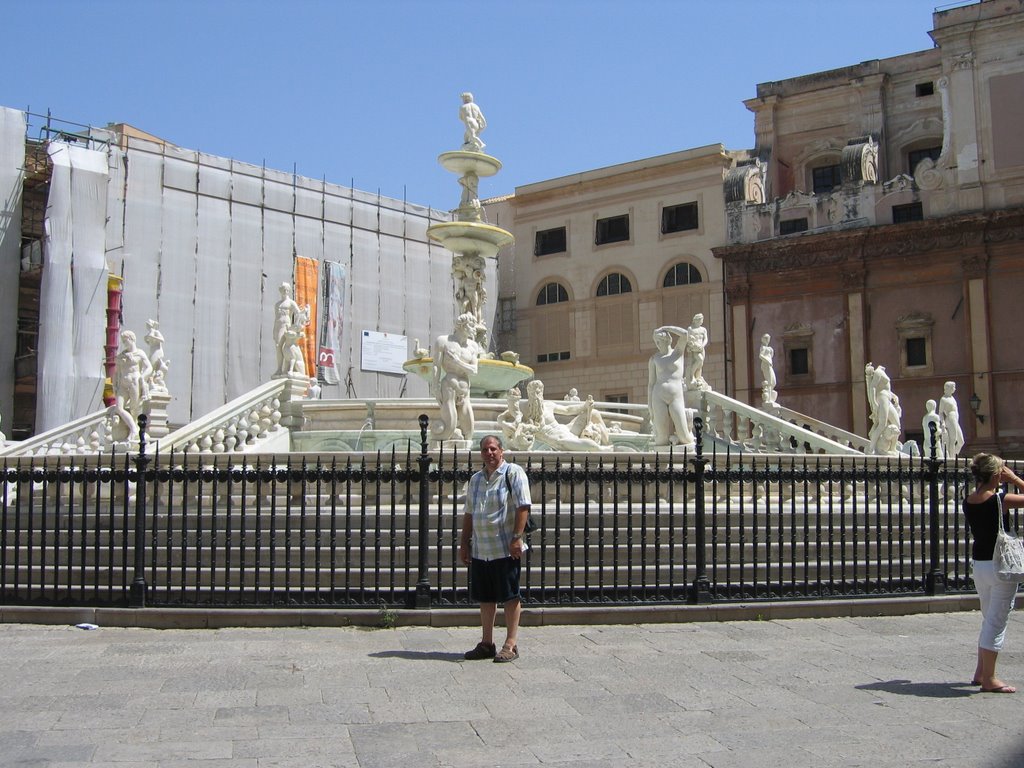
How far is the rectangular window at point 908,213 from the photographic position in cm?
3697

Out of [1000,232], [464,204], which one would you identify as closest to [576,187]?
[1000,232]

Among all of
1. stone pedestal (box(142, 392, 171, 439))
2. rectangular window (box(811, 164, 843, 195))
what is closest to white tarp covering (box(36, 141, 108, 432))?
stone pedestal (box(142, 392, 171, 439))

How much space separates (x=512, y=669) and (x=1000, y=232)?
32484 millimetres

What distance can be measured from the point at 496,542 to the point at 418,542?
2153 mm

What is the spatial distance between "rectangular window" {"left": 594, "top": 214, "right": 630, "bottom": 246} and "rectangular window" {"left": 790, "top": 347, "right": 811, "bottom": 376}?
8.44 meters

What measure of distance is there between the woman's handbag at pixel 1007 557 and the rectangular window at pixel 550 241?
126 feet

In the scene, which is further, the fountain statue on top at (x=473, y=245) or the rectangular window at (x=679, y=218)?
the rectangular window at (x=679, y=218)

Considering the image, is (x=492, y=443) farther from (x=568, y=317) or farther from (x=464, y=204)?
(x=568, y=317)

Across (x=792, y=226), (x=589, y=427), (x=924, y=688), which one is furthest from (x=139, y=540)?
(x=792, y=226)

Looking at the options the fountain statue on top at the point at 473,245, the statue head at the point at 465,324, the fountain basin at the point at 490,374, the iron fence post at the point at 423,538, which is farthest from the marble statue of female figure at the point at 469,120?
the iron fence post at the point at 423,538

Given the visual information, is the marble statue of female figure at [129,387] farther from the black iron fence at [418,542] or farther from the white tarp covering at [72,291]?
the white tarp covering at [72,291]

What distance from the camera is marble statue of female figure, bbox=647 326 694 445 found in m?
Result: 15.7

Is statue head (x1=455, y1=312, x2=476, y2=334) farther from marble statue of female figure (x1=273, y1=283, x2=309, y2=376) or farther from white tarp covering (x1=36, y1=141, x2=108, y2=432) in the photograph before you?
white tarp covering (x1=36, y1=141, x2=108, y2=432)

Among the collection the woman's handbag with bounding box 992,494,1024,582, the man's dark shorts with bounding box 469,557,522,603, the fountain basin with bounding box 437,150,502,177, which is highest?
the fountain basin with bounding box 437,150,502,177
